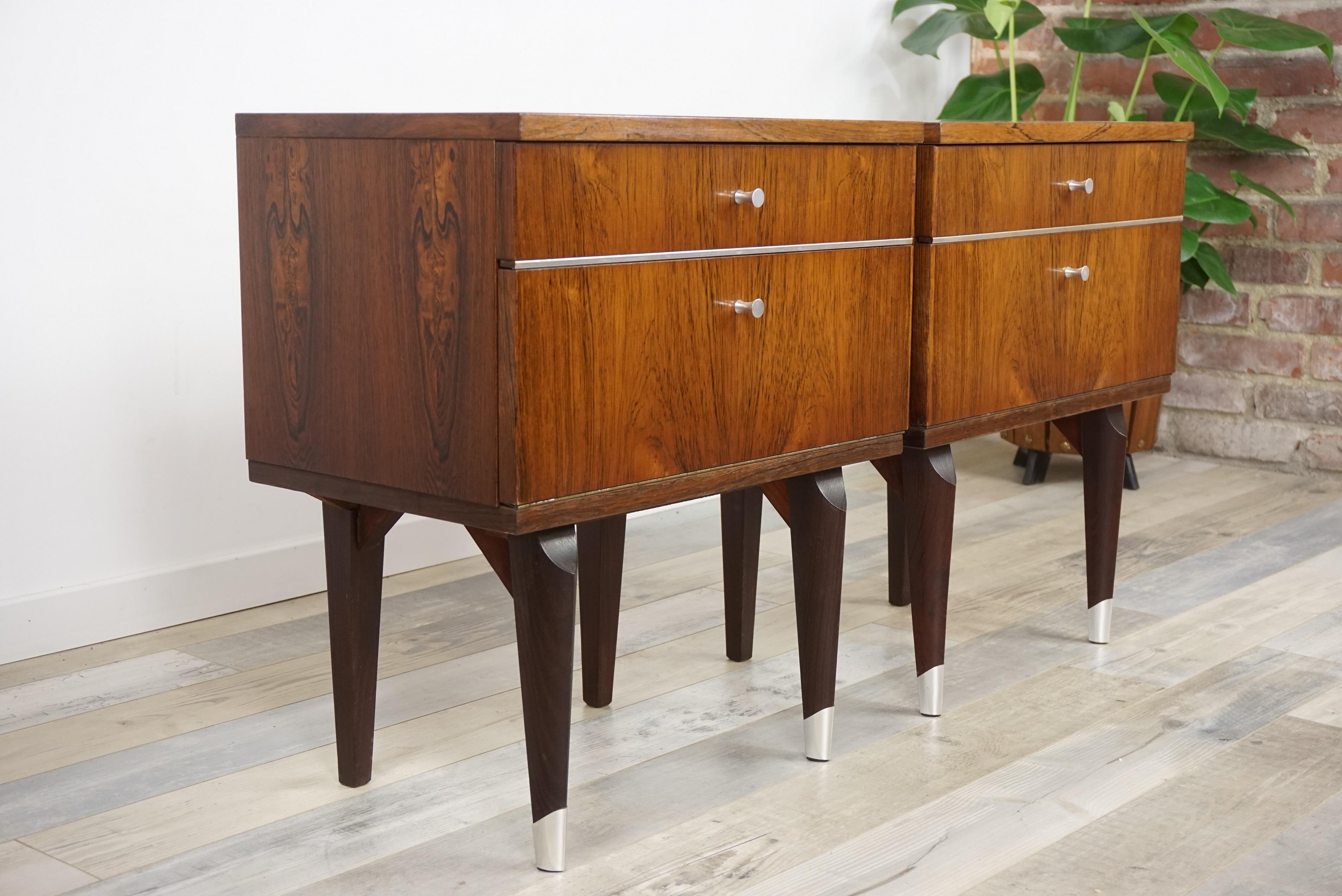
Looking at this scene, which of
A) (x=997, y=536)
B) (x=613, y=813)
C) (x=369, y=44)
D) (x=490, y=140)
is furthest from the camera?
(x=997, y=536)

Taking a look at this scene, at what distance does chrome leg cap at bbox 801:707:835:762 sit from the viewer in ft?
4.89

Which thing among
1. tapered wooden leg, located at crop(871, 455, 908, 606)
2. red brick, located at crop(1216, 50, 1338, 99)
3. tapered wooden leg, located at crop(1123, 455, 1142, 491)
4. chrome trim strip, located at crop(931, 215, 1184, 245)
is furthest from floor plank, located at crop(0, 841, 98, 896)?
red brick, located at crop(1216, 50, 1338, 99)

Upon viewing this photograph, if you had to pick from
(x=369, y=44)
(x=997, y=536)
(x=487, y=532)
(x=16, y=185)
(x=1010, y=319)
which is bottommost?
(x=997, y=536)

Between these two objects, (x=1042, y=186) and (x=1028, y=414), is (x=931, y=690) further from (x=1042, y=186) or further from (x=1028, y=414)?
(x=1042, y=186)

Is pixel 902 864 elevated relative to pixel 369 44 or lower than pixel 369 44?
lower

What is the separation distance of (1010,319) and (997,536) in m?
0.95

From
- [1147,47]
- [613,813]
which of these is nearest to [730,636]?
[613,813]

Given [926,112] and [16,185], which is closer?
[16,185]

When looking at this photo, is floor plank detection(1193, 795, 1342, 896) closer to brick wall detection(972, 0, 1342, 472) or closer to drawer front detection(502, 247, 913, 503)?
drawer front detection(502, 247, 913, 503)

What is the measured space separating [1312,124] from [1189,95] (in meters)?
0.28

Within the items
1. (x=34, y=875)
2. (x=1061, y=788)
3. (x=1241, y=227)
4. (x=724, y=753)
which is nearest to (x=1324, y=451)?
(x=1241, y=227)

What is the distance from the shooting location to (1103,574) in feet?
6.13

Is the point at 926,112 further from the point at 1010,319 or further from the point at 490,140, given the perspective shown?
the point at 490,140

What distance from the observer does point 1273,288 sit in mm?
2979
